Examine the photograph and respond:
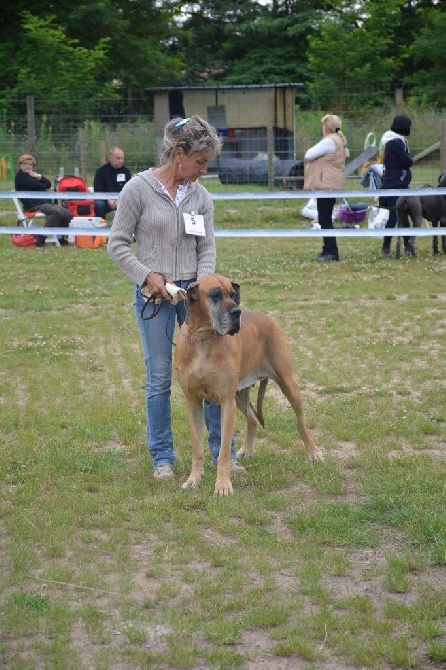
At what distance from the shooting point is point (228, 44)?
47.5 metres

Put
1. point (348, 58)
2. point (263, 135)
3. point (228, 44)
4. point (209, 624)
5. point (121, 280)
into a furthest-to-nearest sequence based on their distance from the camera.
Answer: point (228, 44) → point (348, 58) → point (263, 135) → point (121, 280) → point (209, 624)

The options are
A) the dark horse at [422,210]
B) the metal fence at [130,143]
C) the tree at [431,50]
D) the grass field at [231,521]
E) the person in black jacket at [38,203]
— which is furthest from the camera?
the tree at [431,50]

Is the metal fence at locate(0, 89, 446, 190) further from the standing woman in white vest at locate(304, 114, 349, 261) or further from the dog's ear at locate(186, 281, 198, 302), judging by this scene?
the dog's ear at locate(186, 281, 198, 302)

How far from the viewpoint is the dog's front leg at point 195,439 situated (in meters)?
5.53

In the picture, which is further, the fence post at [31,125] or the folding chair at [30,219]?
the fence post at [31,125]

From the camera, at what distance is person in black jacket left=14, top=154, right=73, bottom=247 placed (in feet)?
54.1

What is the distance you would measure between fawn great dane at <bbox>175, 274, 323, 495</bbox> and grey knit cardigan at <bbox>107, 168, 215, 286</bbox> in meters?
0.39

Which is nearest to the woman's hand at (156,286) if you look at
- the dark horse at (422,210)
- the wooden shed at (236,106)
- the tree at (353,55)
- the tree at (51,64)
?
the dark horse at (422,210)

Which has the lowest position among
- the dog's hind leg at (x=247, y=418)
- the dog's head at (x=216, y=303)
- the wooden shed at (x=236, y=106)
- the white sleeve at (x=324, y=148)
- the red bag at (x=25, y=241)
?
the dog's hind leg at (x=247, y=418)

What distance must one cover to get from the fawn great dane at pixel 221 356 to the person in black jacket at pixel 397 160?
9173 millimetres

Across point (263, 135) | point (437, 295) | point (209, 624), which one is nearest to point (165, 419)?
point (209, 624)

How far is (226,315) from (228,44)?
146 feet

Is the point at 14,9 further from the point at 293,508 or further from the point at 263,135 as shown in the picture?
the point at 293,508

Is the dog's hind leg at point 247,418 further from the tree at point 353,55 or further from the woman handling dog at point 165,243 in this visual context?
the tree at point 353,55
